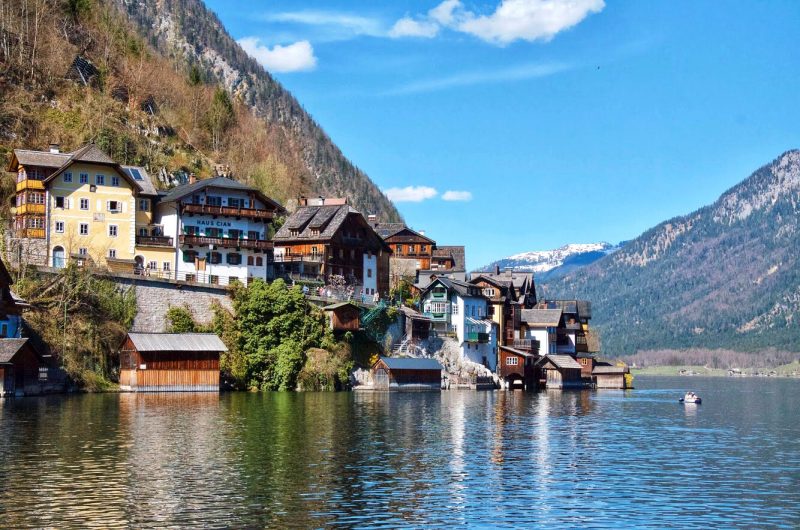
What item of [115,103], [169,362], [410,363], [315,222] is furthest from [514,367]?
[115,103]

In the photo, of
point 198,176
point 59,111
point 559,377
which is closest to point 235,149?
point 198,176

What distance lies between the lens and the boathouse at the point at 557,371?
135000 mm

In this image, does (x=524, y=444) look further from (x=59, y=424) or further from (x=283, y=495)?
(x=59, y=424)

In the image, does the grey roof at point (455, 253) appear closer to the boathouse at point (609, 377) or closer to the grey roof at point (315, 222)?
the boathouse at point (609, 377)

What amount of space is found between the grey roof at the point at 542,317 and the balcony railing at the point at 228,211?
49.6 m

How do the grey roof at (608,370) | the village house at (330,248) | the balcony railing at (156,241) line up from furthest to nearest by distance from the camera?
the grey roof at (608,370) < the village house at (330,248) < the balcony railing at (156,241)

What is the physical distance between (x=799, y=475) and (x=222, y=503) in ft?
84.0

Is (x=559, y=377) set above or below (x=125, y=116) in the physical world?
below

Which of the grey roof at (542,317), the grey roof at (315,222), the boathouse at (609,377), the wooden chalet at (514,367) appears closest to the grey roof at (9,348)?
the grey roof at (315,222)

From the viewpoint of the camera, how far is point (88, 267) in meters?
93.0

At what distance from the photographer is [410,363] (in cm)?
10919

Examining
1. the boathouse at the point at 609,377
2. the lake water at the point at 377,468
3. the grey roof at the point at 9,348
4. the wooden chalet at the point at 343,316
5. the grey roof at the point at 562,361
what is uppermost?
the wooden chalet at the point at 343,316

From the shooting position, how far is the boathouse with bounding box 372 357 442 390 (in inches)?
4195

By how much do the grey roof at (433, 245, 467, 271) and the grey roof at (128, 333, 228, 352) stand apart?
82.3 m
